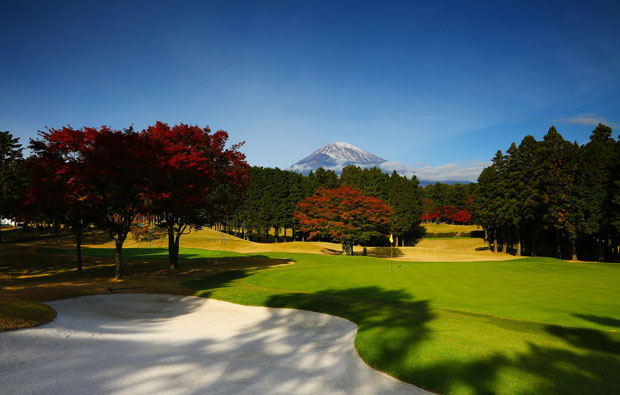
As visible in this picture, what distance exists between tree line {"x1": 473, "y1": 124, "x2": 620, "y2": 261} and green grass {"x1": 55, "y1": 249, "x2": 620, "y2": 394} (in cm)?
2212

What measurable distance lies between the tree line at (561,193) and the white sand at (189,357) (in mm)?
44462

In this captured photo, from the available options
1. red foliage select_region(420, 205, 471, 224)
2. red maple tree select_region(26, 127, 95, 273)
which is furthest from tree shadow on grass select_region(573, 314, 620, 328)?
red foliage select_region(420, 205, 471, 224)

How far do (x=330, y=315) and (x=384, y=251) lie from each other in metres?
54.8

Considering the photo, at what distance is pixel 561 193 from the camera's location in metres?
43.8

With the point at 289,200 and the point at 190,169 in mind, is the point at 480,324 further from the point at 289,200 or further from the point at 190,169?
the point at 289,200

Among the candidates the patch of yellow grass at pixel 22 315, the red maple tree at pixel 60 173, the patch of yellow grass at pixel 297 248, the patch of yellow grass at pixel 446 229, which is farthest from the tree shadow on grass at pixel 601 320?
the patch of yellow grass at pixel 446 229

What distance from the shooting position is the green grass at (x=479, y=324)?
7.07m

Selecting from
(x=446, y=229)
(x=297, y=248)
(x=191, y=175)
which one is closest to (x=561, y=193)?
(x=297, y=248)

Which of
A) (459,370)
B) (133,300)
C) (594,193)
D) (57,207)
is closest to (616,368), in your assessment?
(459,370)

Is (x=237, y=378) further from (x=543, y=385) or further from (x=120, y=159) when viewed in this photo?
(x=120, y=159)

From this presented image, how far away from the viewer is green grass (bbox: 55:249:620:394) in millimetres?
7074

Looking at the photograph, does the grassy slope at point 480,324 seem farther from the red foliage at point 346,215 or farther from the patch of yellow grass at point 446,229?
the patch of yellow grass at point 446,229

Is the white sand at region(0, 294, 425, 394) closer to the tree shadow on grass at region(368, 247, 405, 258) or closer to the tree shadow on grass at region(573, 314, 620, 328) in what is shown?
the tree shadow on grass at region(573, 314, 620, 328)

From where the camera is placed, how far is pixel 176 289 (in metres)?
20.1
